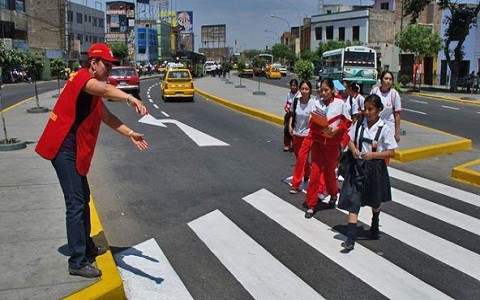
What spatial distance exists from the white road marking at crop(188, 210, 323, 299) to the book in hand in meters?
1.75

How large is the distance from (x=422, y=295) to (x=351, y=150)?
5.83ft

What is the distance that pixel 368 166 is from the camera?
225 inches

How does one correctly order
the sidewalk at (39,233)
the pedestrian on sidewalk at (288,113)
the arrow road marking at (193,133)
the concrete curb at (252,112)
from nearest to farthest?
1. the sidewalk at (39,233)
2. the pedestrian on sidewalk at (288,113)
3. the arrow road marking at (193,133)
4. the concrete curb at (252,112)

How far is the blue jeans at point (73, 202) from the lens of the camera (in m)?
4.47

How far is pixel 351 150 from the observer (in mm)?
5785

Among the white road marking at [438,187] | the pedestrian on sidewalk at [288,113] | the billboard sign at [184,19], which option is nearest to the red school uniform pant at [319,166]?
the white road marking at [438,187]

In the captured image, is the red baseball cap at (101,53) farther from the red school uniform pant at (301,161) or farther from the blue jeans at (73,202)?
the red school uniform pant at (301,161)

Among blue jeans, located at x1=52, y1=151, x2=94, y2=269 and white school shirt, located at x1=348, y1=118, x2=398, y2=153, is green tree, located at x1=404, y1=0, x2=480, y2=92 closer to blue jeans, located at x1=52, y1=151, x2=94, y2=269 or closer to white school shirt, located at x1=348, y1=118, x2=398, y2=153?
white school shirt, located at x1=348, y1=118, x2=398, y2=153

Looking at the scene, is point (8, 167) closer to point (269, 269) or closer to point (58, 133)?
point (58, 133)

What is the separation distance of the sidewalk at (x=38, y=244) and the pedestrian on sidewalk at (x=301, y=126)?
9.99 feet

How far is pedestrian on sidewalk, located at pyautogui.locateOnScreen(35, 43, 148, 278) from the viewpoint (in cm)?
440

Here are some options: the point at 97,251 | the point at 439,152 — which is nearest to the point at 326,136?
the point at 97,251

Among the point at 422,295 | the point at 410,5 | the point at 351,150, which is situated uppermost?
the point at 410,5

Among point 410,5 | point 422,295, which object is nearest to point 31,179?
point 422,295
